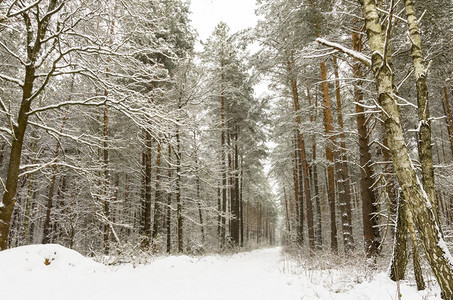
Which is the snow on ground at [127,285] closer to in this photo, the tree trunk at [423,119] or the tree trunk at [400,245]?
the tree trunk at [400,245]

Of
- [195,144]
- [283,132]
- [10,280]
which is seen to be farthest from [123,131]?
[283,132]

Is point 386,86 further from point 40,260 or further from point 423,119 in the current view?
point 40,260

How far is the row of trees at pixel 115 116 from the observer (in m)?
5.09

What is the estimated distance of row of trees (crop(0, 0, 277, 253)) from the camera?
5094 mm

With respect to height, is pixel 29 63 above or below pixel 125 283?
above

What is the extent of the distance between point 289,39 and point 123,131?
29.5 ft

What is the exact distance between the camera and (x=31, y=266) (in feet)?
12.6

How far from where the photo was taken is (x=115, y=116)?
37.2 ft

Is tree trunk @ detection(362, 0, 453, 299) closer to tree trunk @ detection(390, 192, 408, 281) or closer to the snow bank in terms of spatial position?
tree trunk @ detection(390, 192, 408, 281)

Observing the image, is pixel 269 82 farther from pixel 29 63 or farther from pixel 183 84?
pixel 29 63

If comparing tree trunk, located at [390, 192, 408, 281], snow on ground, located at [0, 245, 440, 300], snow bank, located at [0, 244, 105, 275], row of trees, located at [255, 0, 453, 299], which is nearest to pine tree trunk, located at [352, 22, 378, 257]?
row of trees, located at [255, 0, 453, 299]

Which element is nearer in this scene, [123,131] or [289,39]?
[289,39]

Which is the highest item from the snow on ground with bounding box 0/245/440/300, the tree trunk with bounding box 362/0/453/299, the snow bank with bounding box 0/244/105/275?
the tree trunk with bounding box 362/0/453/299

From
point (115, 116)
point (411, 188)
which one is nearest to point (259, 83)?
point (115, 116)
